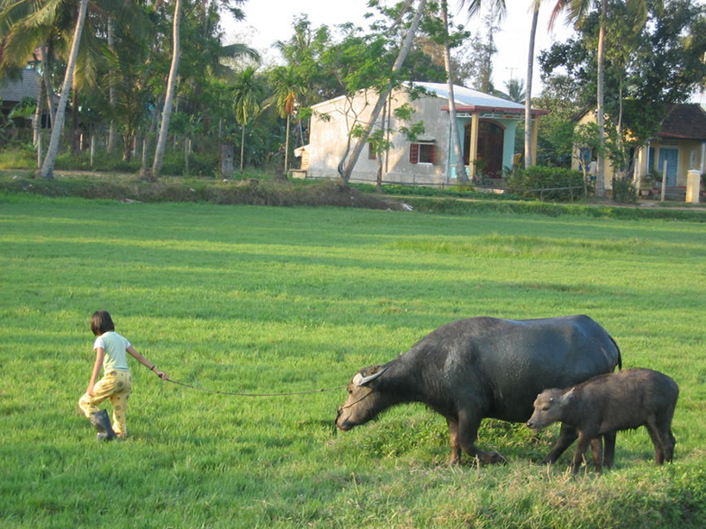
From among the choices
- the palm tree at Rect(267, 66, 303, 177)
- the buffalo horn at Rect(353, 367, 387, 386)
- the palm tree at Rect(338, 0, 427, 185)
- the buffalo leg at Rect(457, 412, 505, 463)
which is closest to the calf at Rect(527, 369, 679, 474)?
the buffalo leg at Rect(457, 412, 505, 463)

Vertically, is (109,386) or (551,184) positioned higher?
(551,184)

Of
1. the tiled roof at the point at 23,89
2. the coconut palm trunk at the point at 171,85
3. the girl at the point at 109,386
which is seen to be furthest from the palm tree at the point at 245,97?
the girl at the point at 109,386

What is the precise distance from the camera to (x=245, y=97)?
47.4 meters

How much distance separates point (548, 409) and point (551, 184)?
36385mm

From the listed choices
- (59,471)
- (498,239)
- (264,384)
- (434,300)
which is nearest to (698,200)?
(498,239)

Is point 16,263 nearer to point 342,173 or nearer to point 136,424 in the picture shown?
point 136,424

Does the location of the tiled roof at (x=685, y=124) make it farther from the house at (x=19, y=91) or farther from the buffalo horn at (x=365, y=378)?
the buffalo horn at (x=365, y=378)

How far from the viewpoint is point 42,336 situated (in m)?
9.46

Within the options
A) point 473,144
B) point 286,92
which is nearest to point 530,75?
point 473,144

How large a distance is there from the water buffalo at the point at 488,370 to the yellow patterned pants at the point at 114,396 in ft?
6.02

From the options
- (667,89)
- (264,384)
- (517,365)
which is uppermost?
(667,89)

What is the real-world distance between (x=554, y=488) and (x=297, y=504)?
1615mm

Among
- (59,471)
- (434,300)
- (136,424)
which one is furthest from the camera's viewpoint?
(434,300)

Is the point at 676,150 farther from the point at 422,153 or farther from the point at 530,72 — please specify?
the point at 422,153
